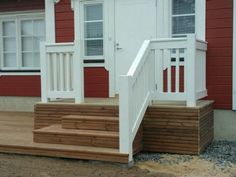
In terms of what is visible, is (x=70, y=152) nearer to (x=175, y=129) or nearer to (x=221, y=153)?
(x=175, y=129)

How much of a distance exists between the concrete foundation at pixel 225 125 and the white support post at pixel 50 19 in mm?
3701

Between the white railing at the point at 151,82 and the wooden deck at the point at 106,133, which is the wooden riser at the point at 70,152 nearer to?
the wooden deck at the point at 106,133

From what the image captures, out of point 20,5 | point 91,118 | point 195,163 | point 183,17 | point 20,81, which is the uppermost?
point 20,5

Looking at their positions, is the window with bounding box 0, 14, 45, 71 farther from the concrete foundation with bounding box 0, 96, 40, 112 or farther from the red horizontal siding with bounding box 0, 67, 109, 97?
the concrete foundation with bounding box 0, 96, 40, 112

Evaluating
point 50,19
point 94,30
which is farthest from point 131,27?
point 50,19

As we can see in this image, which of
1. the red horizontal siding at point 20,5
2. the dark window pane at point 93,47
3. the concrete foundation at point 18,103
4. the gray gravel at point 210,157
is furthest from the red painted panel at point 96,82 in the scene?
the gray gravel at point 210,157

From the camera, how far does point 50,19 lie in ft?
26.6

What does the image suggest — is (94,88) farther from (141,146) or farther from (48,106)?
(141,146)

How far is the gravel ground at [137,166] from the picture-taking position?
479 cm

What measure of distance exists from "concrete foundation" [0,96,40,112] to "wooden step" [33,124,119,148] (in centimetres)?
341

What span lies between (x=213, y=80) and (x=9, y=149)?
357 centimetres

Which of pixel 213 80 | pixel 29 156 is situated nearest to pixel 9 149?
pixel 29 156

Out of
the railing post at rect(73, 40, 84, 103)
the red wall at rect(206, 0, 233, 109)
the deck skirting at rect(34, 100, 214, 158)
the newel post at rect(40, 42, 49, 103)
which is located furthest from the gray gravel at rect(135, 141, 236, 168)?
the newel post at rect(40, 42, 49, 103)

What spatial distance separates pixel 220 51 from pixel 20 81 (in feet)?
15.8
